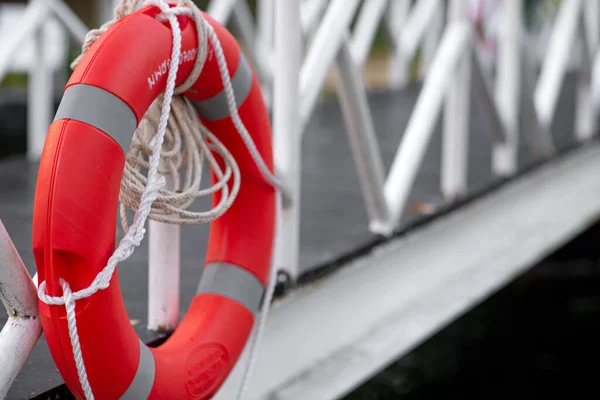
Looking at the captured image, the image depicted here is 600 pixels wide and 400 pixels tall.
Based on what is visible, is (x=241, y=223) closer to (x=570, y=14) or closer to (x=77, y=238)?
(x=77, y=238)

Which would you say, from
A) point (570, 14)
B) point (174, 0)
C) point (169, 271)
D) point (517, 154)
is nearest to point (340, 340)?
point (169, 271)

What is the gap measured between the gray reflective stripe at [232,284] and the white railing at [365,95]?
63mm

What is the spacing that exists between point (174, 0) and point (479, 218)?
5.36 ft

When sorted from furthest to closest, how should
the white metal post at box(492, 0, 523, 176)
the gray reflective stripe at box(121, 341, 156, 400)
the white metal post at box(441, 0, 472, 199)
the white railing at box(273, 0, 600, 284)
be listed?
the white metal post at box(492, 0, 523, 176) < the white metal post at box(441, 0, 472, 199) < the white railing at box(273, 0, 600, 284) < the gray reflective stripe at box(121, 341, 156, 400)

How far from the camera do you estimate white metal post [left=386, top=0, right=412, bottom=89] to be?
5.72 metres

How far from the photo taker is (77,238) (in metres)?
1.04

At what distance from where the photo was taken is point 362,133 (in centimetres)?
208

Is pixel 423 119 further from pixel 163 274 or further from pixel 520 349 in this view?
pixel 520 349

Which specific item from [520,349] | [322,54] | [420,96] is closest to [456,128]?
[420,96]

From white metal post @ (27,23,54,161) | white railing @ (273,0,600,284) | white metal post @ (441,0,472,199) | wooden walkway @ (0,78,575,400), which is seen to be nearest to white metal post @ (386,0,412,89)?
wooden walkway @ (0,78,575,400)

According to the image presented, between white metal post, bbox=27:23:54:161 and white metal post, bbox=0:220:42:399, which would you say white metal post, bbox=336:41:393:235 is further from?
white metal post, bbox=27:23:54:161

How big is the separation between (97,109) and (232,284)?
0.50m

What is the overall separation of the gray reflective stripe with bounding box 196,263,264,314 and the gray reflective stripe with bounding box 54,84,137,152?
0.43m

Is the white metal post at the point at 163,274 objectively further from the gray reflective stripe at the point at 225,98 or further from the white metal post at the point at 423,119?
the white metal post at the point at 423,119
